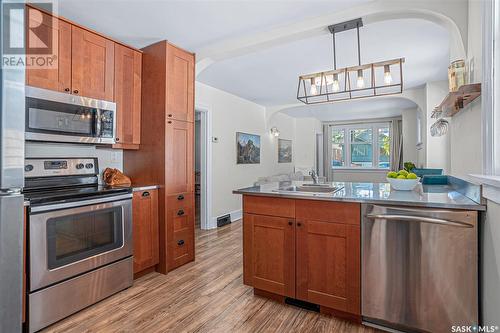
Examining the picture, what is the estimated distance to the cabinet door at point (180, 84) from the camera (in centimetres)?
284

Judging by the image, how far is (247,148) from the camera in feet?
18.7

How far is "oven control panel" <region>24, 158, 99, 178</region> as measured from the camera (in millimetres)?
2222

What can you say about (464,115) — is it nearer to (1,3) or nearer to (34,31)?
(1,3)

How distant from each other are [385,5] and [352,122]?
21.7 feet

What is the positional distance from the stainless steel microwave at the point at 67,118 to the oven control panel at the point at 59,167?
0.80 feet

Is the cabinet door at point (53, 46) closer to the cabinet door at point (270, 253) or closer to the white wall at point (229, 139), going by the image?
the cabinet door at point (270, 253)

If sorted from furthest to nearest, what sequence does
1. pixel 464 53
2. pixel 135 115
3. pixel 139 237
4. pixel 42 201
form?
pixel 135 115, pixel 139 237, pixel 464 53, pixel 42 201

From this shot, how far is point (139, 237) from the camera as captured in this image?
8.62 ft

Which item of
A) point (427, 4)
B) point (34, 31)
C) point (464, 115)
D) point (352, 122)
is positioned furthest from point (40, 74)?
point (352, 122)

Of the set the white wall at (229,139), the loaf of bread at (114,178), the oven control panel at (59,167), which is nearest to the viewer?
the oven control panel at (59,167)

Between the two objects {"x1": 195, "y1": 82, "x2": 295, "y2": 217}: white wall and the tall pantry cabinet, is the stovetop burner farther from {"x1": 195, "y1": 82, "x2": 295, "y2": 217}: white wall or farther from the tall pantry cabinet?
{"x1": 195, "y1": 82, "x2": 295, "y2": 217}: white wall

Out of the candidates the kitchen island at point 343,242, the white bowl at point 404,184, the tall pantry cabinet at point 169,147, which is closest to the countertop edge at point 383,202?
the kitchen island at point 343,242

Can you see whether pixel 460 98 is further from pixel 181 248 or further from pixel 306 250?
pixel 181 248

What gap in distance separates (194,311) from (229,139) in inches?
137
